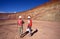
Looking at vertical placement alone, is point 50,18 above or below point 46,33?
above

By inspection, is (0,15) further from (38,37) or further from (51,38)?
(51,38)

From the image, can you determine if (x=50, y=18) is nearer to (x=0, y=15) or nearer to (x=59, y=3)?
(x=59, y=3)

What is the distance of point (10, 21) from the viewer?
9.11 metres

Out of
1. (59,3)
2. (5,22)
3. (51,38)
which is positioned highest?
(59,3)

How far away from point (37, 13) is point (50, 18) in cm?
96

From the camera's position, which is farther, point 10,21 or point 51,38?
point 10,21

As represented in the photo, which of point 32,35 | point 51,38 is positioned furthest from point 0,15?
point 51,38

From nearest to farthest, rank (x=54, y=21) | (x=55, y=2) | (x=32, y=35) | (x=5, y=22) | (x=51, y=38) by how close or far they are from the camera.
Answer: (x=51, y=38) → (x=32, y=35) → (x=5, y=22) → (x=54, y=21) → (x=55, y=2)

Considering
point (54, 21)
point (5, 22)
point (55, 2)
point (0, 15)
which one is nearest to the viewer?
point (0, 15)

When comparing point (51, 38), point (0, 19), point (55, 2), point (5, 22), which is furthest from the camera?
point (55, 2)

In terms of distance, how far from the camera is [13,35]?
6672mm

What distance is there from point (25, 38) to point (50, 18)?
408 cm

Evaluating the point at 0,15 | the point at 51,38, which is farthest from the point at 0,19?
the point at 51,38

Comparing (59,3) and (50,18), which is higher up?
(59,3)
